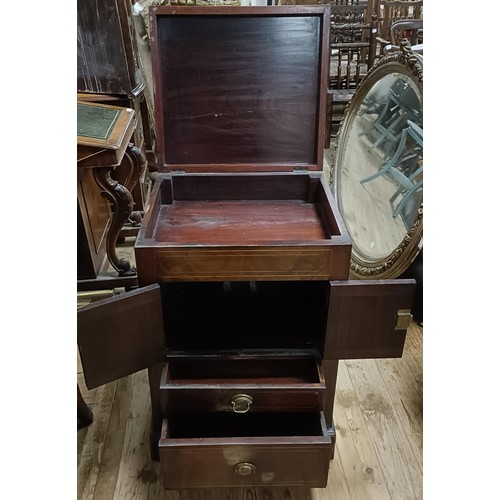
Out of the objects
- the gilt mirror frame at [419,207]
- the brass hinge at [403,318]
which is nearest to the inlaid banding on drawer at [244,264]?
the brass hinge at [403,318]

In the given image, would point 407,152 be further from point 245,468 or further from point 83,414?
point 83,414

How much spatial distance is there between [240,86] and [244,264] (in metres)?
0.46

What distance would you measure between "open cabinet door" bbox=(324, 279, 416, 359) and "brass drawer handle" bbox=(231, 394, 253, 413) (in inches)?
7.0

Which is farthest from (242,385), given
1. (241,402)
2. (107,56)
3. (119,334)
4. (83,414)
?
(107,56)

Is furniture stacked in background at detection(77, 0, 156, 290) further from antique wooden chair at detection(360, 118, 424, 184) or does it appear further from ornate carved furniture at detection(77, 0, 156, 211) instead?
antique wooden chair at detection(360, 118, 424, 184)

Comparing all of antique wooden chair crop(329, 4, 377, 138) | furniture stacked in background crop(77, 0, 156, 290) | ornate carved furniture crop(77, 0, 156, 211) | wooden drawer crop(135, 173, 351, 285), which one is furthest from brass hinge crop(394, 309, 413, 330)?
antique wooden chair crop(329, 4, 377, 138)

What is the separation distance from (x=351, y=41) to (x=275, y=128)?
2477 millimetres

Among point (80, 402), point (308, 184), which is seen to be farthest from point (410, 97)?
point (80, 402)

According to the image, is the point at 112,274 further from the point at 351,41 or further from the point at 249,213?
the point at 351,41

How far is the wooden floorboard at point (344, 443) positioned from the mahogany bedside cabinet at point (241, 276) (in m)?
0.11

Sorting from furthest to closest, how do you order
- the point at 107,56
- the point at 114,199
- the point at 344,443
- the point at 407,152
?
the point at 107,56, the point at 407,152, the point at 114,199, the point at 344,443

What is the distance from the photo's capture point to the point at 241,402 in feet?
2.99

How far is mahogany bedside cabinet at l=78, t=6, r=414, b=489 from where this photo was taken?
2.78 feet

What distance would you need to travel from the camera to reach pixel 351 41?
3205 millimetres
